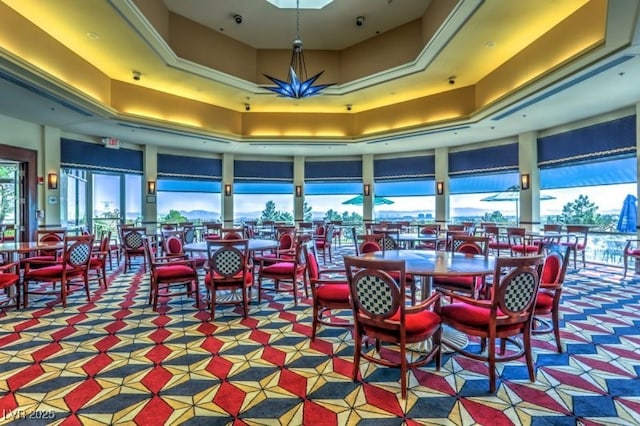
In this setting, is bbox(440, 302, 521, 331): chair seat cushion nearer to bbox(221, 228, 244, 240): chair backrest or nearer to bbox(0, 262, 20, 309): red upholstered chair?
bbox(221, 228, 244, 240): chair backrest

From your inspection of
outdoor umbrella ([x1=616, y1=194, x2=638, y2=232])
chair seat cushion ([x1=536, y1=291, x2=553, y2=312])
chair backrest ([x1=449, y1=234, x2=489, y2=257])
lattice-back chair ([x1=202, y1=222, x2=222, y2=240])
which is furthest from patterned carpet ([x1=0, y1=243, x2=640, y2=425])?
outdoor umbrella ([x1=616, y1=194, x2=638, y2=232])

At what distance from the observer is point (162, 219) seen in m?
11.3

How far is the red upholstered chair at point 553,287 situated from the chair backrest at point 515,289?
1.80ft

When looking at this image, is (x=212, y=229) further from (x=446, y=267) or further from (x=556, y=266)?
(x=556, y=266)

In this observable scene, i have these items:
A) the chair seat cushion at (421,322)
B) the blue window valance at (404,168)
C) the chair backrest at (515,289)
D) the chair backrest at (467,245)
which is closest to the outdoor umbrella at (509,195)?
the blue window valance at (404,168)

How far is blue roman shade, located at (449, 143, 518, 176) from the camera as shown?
33.0 ft

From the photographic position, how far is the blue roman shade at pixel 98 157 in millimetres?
8961

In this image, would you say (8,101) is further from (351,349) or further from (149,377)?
(351,349)

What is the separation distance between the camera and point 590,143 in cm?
805

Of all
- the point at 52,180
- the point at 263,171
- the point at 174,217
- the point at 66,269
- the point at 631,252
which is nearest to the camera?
the point at 66,269

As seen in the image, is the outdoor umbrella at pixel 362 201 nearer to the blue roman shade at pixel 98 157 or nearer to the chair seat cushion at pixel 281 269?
the blue roman shade at pixel 98 157

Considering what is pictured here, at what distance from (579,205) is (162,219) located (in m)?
12.1

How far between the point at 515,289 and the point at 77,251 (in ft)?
17.9

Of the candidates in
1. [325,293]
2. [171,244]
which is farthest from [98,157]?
[325,293]
